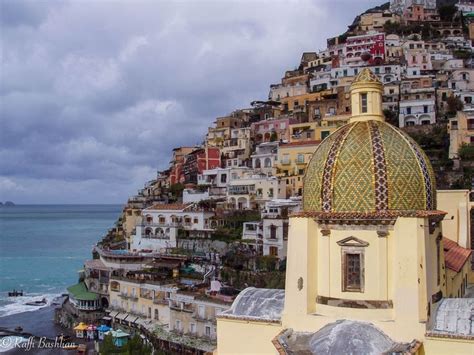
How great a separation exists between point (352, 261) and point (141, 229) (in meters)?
38.8

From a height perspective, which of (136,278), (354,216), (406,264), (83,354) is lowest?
(83,354)

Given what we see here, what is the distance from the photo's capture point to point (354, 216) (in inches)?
475

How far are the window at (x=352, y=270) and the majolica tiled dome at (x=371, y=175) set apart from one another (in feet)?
3.27

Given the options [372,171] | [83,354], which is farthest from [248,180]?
[372,171]

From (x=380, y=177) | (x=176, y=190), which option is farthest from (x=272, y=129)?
(x=380, y=177)

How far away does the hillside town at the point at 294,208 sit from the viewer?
12.3 metres

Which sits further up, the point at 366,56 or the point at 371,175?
the point at 366,56

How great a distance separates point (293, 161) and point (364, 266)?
38577mm

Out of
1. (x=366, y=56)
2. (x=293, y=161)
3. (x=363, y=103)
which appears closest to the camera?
(x=363, y=103)

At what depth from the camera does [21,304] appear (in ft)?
169

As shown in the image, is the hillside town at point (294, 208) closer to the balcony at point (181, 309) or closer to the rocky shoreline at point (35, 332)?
the balcony at point (181, 309)

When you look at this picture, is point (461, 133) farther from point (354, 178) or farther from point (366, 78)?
point (354, 178)

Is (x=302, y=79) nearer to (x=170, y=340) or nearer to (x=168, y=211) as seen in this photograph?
(x=168, y=211)

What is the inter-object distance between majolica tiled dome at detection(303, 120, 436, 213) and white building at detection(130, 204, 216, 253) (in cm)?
3271
